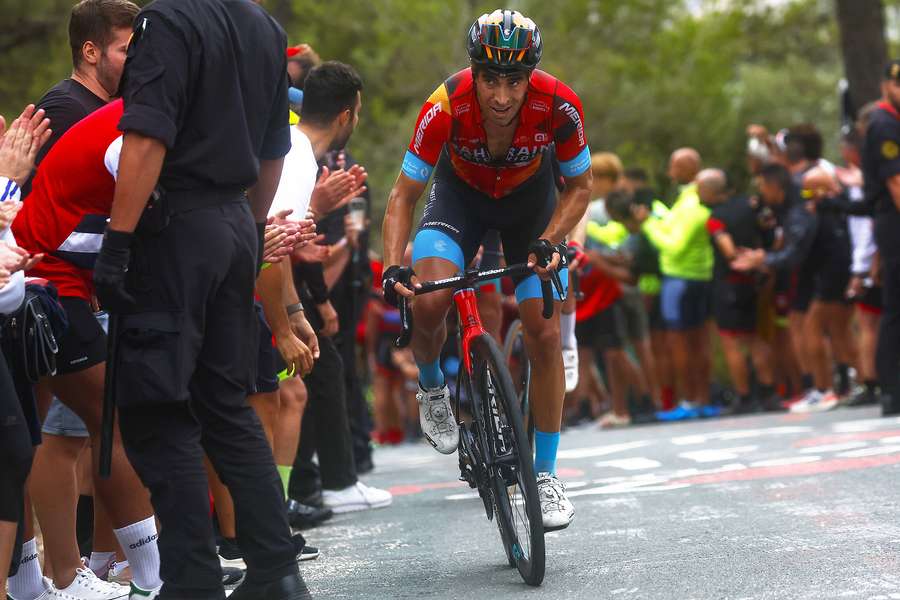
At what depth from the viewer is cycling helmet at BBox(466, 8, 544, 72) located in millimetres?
5730

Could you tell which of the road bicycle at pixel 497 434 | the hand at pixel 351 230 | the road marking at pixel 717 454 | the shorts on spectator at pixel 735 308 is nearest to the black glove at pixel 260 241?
the road bicycle at pixel 497 434

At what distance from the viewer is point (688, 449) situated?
9867mm

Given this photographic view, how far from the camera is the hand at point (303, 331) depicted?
6148mm

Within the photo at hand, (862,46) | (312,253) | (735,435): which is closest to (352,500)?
(312,253)

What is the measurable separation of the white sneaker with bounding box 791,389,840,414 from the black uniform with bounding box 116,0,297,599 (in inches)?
345

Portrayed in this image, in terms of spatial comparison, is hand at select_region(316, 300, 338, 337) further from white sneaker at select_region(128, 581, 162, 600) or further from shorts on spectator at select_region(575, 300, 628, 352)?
shorts on spectator at select_region(575, 300, 628, 352)

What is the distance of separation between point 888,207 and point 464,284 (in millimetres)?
6392

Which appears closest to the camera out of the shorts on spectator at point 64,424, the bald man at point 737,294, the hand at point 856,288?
the shorts on spectator at point 64,424

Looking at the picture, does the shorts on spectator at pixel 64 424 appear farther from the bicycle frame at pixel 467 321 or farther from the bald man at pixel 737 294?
the bald man at pixel 737 294

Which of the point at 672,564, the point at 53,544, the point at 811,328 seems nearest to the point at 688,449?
the point at 811,328

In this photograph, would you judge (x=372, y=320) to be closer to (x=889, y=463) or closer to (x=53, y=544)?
(x=889, y=463)

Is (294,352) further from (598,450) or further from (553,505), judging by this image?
(598,450)

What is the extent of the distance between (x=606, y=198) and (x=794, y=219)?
218 centimetres

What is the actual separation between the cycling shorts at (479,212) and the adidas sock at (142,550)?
1930mm
